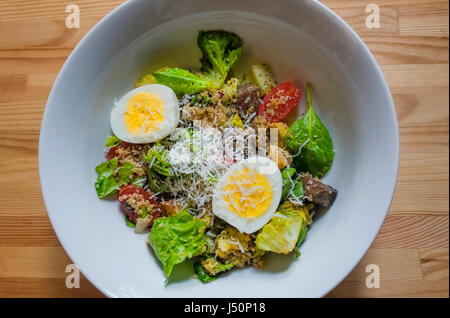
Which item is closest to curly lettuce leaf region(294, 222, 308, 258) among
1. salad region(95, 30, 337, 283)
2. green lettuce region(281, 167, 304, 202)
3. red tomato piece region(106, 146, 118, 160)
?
salad region(95, 30, 337, 283)

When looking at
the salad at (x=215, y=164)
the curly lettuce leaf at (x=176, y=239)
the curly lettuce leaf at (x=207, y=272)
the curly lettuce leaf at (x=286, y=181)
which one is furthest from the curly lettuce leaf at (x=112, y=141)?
the curly lettuce leaf at (x=286, y=181)

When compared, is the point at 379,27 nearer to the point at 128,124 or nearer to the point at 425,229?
the point at 425,229

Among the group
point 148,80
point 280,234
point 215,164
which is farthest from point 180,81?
point 280,234

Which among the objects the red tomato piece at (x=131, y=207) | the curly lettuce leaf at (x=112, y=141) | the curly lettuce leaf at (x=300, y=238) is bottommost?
the curly lettuce leaf at (x=300, y=238)

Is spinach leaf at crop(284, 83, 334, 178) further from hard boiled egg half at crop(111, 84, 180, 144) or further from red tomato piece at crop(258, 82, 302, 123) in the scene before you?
hard boiled egg half at crop(111, 84, 180, 144)

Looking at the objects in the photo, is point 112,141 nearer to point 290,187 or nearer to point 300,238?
point 290,187

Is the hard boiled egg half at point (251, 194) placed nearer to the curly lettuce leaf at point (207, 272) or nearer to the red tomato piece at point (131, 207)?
the curly lettuce leaf at point (207, 272)

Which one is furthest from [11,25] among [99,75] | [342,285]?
[342,285]
